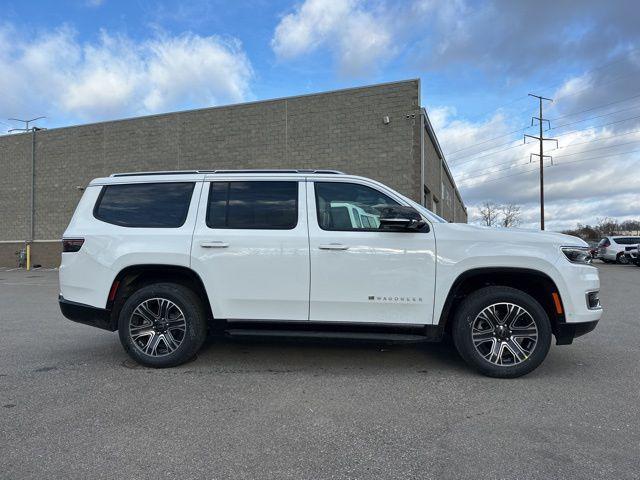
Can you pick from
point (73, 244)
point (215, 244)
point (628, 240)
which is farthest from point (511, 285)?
point (628, 240)

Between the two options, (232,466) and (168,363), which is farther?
(168,363)

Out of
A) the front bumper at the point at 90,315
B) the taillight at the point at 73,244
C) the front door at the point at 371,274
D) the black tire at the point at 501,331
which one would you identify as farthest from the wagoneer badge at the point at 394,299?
the taillight at the point at 73,244

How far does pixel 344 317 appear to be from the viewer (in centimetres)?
464

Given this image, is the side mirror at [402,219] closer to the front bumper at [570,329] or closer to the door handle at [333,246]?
the door handle at [333,246]

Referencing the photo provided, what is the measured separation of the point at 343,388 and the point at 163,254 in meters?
2.30

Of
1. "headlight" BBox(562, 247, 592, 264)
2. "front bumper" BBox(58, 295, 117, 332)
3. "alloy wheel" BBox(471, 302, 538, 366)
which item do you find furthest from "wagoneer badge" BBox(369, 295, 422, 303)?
"front bumper" BBox(58, 295, 117, 332)

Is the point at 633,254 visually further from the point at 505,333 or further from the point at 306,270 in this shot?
the point at 306,270

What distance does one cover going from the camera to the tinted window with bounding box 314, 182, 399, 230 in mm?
4742

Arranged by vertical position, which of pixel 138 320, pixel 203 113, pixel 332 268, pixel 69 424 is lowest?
pixel 69 424

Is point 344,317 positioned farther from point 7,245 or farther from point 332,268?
point 7,245

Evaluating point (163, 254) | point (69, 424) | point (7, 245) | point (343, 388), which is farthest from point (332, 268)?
point (7, 245)

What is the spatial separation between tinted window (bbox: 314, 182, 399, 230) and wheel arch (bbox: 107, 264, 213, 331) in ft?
4.89

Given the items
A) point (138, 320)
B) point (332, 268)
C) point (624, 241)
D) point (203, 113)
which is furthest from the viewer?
point (624, 241)

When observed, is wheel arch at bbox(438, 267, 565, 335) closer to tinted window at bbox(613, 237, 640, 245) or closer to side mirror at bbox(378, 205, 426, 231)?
side mirror at bbox(378, 205, 426, 231)
